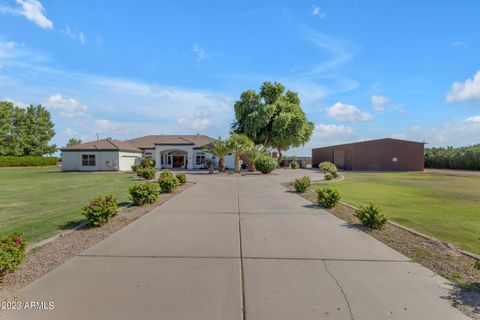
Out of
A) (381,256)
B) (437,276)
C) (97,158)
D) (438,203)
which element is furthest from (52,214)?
(97,158)

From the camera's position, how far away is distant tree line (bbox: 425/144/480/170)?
40.6 metres

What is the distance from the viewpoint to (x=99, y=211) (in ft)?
25.0

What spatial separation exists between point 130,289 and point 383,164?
135 feet

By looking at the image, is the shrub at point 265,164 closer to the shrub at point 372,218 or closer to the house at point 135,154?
the house at point 135,154

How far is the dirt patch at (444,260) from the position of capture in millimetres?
3902

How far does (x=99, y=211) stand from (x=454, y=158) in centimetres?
4956

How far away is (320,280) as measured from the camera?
4.38 meters

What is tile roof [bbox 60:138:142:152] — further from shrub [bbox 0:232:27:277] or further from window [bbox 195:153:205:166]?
shrub [bbox 0:232:27:277]

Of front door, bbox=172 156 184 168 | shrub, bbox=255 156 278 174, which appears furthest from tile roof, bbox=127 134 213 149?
shrub, bbox=255 156 278 174

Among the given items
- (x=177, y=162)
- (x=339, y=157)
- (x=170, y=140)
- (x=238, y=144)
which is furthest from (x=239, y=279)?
(x=339, y=157)

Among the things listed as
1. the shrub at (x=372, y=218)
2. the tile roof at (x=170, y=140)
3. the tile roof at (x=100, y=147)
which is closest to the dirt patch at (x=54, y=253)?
the shrub at (x=372, y=218)

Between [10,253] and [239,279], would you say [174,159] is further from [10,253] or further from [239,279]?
[239,279]

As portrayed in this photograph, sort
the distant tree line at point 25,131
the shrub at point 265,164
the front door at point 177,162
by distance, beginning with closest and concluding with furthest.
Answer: the shrub at point 265,164, the front door at point 177,162, the distant tree line at point 25,131

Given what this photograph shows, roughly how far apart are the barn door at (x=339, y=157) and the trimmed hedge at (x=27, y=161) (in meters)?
48.8
